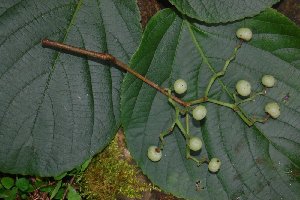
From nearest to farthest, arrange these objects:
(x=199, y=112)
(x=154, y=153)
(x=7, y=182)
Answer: (x=199, y=112), (x=154, y=153), (x=7, y=182)

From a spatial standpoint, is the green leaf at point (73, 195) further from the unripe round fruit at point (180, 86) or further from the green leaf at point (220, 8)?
the green leaf at point (220, 8)

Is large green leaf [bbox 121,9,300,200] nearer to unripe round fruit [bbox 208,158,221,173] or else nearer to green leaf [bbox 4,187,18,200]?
unripe round fruit [bbox 208,158,221,173]

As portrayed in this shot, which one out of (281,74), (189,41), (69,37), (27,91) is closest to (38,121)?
(27,91)

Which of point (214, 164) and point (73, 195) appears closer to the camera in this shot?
point (214, 164)

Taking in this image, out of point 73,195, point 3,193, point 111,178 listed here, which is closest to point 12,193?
point 3,193

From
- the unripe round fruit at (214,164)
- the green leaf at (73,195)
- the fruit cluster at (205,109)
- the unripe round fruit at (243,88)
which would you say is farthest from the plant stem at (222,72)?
the green leaf at (73,195)

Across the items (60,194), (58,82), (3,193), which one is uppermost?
(58,82)

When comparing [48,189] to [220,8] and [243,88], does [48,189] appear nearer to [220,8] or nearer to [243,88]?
A: [243,88]
